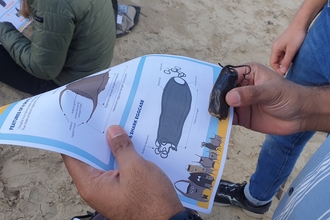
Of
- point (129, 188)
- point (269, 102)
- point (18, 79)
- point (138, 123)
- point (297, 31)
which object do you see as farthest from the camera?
point (18, 79)

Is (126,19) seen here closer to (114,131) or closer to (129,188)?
(114,131)

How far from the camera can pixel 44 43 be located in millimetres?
1377

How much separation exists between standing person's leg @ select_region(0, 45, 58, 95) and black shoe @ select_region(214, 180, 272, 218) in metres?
0.92

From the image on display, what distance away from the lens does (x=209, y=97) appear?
976 mm

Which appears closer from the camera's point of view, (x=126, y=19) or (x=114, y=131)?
(x=114, y=131)

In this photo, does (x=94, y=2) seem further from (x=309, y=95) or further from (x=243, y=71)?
(x=309, y=95)

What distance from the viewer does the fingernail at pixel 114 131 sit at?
0.83 metres

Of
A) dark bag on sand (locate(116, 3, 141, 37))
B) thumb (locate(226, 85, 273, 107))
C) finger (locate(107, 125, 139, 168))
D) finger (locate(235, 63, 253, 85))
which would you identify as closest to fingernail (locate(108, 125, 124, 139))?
finger (locate(107, 125, 139, 168))

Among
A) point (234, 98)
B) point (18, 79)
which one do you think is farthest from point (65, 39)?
point (234, 98)

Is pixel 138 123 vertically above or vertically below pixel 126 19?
above

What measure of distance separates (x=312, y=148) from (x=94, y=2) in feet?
4.70

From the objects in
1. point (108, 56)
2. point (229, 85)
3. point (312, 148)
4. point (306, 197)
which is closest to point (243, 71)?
point (229, 85)

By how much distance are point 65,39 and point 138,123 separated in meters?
0.65

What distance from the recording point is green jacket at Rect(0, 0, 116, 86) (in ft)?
4.24
